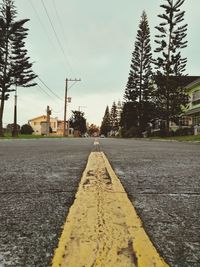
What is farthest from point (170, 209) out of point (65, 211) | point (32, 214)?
point (32, 214)

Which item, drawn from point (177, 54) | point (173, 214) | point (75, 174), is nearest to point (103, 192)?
point (173, 214)

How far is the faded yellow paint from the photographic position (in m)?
1.47

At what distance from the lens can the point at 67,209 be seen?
2.49 meters

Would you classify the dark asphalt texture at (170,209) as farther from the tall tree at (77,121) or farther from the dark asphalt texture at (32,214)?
the tall tree at (77,121)

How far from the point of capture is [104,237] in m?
1.76

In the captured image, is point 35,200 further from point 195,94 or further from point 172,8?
point 195,94

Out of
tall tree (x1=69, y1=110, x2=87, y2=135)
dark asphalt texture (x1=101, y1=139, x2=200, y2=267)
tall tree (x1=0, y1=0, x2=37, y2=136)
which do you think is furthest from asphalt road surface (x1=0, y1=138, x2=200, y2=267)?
Result: tall tree (x1=69, y1=110, x2=87, y2=135)

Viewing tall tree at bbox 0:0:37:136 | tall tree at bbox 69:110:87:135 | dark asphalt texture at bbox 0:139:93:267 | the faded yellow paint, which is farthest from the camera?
tall tree at bbox 69:110:87:135

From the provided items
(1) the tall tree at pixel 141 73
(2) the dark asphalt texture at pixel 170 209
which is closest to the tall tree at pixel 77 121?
(1) the tall tree at pixel 141 73

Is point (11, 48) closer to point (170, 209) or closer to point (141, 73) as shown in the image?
point (141, 73)

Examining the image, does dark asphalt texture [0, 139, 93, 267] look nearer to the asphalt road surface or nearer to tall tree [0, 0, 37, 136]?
the asphalt road surface

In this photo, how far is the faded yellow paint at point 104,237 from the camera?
1.47 m

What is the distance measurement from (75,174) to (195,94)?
50.2 metres

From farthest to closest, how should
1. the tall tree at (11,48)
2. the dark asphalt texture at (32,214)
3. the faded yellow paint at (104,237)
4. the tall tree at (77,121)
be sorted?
1. the tall tree at (77,121)
2. the tall tree at (11,48)
3. the dark asphalt texture at (32,214)
4. the faded yellow paint at (104,237)
